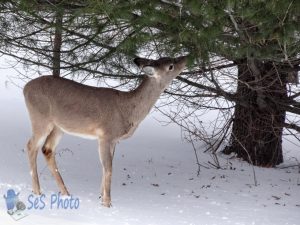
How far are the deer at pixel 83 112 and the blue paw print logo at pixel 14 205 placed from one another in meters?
0.54

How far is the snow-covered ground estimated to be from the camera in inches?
246

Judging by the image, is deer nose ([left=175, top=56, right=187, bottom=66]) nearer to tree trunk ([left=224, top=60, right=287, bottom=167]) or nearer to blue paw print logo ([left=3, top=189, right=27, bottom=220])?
tree trunk ([left=224, top=60, right=287, bottom=167])

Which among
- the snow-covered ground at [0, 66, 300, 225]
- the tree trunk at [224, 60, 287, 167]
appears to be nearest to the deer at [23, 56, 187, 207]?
the snow-covered ground at [0, 66, 300, 225]

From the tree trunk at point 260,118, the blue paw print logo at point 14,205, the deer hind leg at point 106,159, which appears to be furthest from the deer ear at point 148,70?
the blue paw print logo at point 14,205

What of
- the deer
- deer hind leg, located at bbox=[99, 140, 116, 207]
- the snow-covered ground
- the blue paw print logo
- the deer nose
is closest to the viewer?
the blue paw print logo

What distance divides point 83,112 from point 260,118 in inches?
132

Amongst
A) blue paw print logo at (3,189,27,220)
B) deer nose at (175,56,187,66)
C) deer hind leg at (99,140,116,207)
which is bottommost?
blue paw print logo at (3,189,27,220)

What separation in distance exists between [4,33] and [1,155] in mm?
1684

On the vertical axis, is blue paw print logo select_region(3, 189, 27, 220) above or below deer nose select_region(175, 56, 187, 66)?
below

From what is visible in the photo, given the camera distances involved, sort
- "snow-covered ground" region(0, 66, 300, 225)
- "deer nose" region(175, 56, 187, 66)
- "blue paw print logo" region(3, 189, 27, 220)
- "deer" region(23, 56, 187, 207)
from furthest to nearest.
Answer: "deer nose" region(175, 56, 187, 66) < "deer" region(23, 56, 187, 207) < "snow-covered ground" region(0, 66, 300, 225) < "blue paw print logo" region(3, 189, 27, 220)

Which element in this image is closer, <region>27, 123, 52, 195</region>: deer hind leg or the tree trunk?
<region>27, 123, 52, 195</region>: deer hind leg

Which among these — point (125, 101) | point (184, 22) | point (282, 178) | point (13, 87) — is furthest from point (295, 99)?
point (13, 87)

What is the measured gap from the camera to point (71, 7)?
7.09m

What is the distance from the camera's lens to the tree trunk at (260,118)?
28.9 feet
